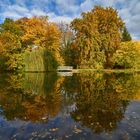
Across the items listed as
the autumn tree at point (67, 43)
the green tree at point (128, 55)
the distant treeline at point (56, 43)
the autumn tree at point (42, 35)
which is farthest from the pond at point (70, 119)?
the autumn tree at point (67, 43)

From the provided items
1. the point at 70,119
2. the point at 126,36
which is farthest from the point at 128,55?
the point at 70,119

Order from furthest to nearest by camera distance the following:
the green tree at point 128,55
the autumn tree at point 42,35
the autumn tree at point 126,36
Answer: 1. the autumn tree at point 126,36
2. the green tree at point 128,55
3. the autumn tree at point 42,35

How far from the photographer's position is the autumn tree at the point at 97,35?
4897 cm

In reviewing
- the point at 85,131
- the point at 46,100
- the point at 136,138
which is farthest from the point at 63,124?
the point at 46,100

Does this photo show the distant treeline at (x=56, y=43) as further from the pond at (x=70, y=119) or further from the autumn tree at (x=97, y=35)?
the pond at (x=70, y=119)

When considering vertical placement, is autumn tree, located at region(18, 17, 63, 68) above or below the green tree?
above

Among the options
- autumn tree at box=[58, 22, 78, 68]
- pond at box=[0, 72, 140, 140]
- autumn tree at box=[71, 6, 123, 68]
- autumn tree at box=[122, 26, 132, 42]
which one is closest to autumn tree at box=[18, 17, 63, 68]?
autumn tree at box=[71, 6, 123, 68]

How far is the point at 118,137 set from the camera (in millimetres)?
7727

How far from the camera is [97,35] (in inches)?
1930

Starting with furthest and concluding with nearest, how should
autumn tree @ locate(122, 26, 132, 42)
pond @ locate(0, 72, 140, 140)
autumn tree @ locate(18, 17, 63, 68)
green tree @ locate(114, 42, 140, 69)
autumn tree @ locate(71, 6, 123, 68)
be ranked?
1. autumn tree @ locate(122, 26, 132, 42)
2. green tree @ locate(114, 42, 140, 69)
3. autumn tree @ locate(18, 17, 63, 68)
4. autumn tree @ locate(71, 6, 123, 68)
5. pond @ locate(0, 72, 140, 140)

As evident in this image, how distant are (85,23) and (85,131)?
42.5 meters

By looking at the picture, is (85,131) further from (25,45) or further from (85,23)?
(25,45)

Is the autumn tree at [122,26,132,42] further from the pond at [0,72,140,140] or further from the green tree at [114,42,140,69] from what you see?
the pond at [0,72,140,140]

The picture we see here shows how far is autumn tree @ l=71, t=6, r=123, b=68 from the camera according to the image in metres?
49.0
